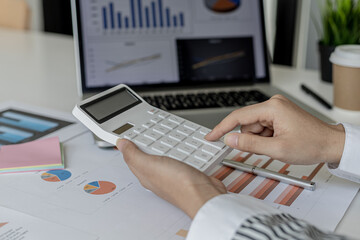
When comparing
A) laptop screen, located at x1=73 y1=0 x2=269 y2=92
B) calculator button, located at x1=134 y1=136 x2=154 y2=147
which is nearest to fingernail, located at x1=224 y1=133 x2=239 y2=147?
Answer: calculator button, located at x1=134 y1=136 x2=154 y2=147

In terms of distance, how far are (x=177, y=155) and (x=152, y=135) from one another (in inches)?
2.3

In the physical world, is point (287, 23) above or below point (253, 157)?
above

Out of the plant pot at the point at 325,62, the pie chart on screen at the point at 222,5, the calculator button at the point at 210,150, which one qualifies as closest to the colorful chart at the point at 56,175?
the calculator button at the point at 210,150

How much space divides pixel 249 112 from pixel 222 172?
3.9 inches

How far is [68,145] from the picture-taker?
79cm

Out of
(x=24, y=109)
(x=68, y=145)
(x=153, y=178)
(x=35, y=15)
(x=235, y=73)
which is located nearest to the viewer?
(x=153, y=178)

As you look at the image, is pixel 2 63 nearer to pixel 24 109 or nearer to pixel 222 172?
pixel 24 109

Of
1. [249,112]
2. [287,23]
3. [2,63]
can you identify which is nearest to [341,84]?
[249,112]

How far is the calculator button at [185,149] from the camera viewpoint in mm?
617

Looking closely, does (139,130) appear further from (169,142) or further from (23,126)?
(23,126)

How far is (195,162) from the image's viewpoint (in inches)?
23.5

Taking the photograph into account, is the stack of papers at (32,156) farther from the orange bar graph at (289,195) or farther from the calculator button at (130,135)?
the orange bar graph at (289,195)

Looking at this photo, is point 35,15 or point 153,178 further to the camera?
point 35,15

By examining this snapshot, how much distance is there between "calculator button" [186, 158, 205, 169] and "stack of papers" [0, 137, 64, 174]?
21 centimetres
